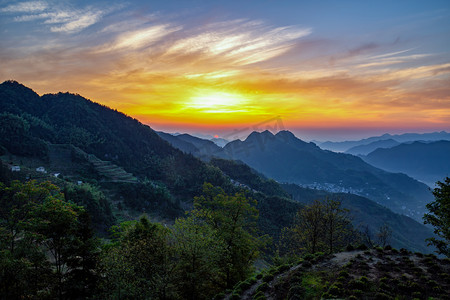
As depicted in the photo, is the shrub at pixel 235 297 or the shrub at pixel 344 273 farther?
the shrub at pixel 235 297

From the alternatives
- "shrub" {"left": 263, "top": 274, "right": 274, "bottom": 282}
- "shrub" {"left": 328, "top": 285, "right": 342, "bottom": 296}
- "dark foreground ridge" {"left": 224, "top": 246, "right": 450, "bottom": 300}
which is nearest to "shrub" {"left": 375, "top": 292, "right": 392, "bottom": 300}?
"dark foreground ridge" {"left": 224, "top": 246, "right": 450, "bottom": 300}

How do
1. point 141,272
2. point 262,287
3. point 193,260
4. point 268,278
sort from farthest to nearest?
point 268,278, point 193,260, point 262,287, point 141,272

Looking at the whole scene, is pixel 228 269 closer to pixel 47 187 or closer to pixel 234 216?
pixel 234 216

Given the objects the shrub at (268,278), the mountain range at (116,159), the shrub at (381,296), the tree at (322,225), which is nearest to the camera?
the shrub at (381,296)

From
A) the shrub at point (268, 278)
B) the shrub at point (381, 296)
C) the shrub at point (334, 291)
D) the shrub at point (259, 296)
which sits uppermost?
the shrub at point (381, 296)

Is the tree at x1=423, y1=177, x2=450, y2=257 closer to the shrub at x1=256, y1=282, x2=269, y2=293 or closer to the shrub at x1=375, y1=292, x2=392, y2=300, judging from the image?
the shrub at x1=375, y1=292, x2=392, y2=300

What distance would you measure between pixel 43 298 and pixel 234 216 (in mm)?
25141

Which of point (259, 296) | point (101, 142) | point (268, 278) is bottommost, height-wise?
point (268, 278)

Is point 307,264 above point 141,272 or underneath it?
underneath

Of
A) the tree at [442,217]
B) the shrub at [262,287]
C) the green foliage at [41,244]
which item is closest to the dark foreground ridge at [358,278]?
the shrub at [262,287]

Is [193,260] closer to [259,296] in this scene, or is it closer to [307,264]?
[259,296]

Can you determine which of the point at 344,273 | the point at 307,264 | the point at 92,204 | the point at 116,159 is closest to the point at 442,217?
the point at 344,273

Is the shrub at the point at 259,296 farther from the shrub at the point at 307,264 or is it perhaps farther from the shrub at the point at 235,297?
the shrub at the point at 307,264

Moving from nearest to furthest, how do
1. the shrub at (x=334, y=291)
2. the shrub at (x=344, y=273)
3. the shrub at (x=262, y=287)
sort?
the shrub at (x=334, y=291) → the shrub at (x=344, y=273) → the shrub at (x=262, y=287)
